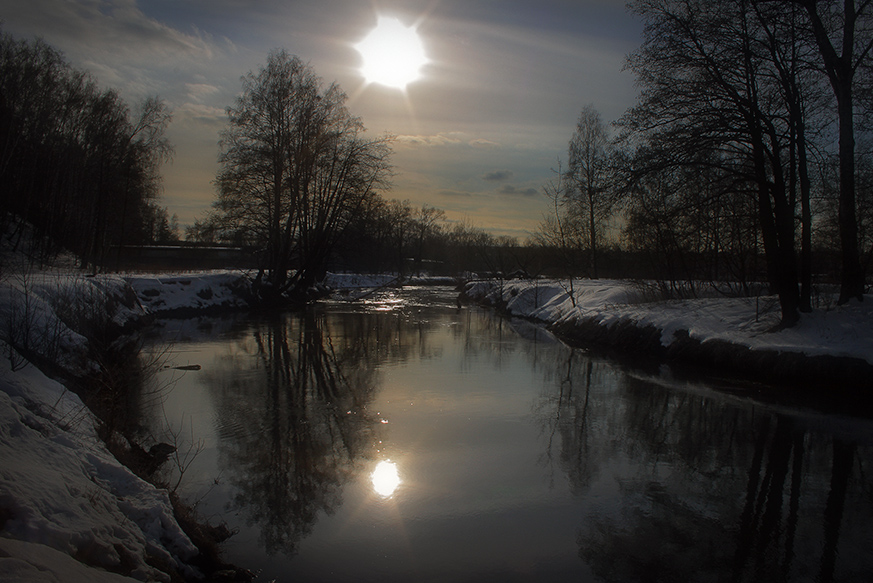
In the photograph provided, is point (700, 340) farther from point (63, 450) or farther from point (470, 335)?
point (63, 450)

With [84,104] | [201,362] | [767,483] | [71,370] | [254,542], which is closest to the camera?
[254,542]

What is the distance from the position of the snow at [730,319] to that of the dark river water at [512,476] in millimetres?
2068

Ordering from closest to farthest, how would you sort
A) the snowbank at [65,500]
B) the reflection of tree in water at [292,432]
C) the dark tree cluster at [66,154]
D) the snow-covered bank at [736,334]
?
the snowbank at [65,500] → the reflection of tree in water at [292,432] → the snow-covered bank at [736,334] → the dark tree cluster at [66,154]

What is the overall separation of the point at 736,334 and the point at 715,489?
25.6 ft

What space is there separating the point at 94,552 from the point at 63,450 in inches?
51.9

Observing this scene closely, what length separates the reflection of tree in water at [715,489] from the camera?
4434 mm

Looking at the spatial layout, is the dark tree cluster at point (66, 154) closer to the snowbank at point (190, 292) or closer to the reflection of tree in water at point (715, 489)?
the snowbank at point (190, 292)

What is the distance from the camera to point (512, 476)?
6.22 m

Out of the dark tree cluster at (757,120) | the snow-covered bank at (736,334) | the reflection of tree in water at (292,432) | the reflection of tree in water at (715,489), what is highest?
the dark tree cluster at (757,120)

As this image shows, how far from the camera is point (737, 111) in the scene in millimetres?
12016

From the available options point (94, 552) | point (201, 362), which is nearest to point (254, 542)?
point (94, 552)

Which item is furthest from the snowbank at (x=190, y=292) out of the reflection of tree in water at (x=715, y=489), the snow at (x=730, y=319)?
the reflection of tree in water at (x=715, y=489)

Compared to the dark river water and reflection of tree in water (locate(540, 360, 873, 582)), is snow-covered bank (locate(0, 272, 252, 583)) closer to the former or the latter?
the dark river water

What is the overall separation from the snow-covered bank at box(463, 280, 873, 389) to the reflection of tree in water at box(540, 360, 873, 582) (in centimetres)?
218
